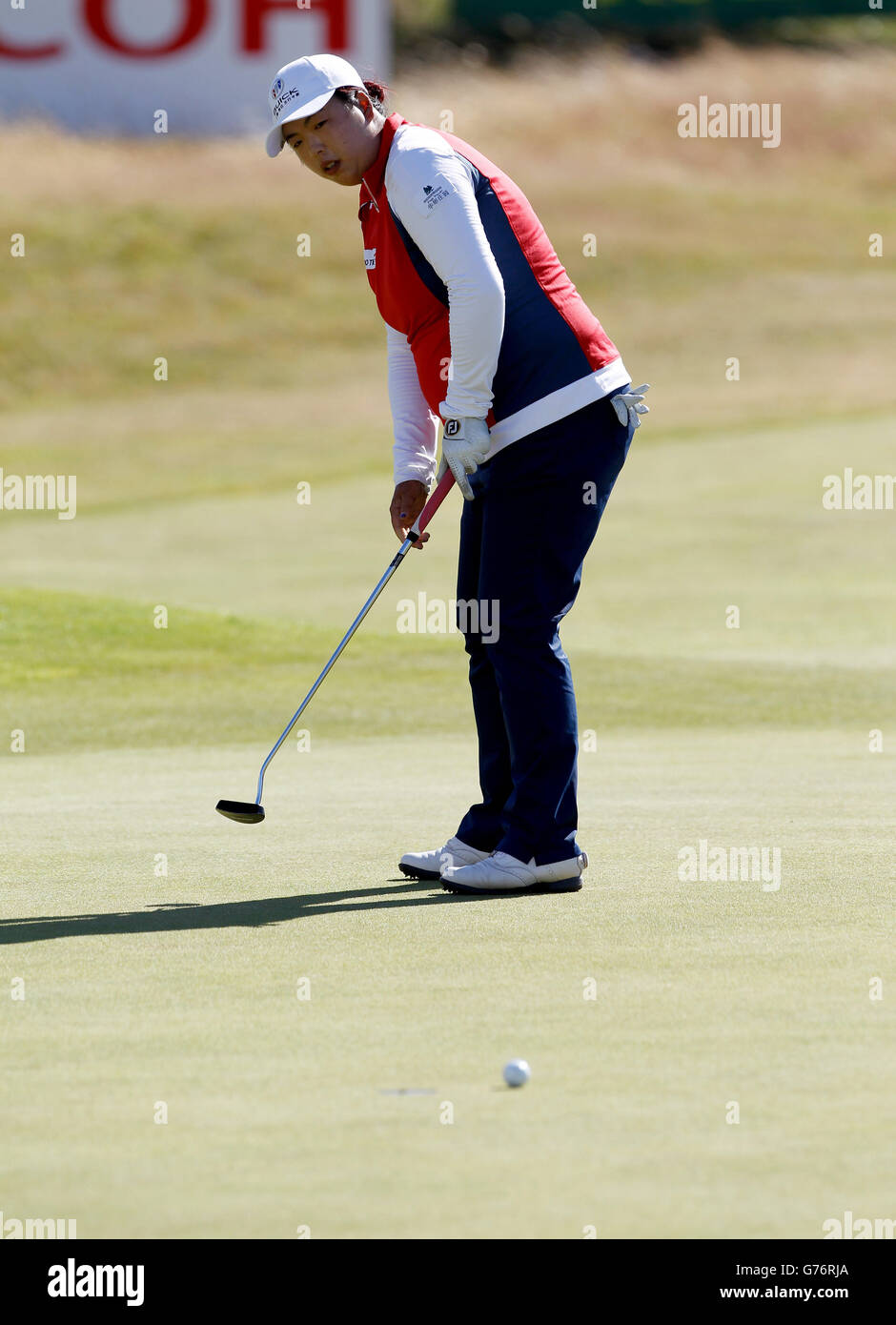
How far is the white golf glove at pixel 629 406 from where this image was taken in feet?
18.6

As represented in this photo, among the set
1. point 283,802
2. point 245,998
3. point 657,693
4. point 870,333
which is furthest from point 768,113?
point 245,998

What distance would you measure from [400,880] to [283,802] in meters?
1.64

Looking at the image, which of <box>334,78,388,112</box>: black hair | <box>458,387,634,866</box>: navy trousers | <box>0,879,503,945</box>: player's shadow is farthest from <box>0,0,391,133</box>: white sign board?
<box>0,879,503,945</box>: player's shadow

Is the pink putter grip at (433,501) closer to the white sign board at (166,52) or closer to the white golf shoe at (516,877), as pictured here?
the white golf shoe at (516,877)

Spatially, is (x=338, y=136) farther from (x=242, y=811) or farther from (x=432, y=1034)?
(x=432, y=1034)

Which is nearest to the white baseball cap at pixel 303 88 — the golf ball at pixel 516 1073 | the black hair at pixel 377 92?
the black hair at pixel 377 92

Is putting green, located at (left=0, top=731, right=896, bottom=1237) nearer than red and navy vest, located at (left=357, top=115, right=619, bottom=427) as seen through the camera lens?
Yes

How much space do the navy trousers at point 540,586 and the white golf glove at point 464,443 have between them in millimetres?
109

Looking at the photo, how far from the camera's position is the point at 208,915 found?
5301 mm

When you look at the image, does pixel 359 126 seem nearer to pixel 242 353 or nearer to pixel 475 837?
pixel 475 837

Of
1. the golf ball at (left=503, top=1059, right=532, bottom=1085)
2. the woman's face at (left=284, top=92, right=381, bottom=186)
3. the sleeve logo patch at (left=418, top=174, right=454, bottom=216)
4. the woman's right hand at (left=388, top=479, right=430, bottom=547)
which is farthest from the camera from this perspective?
the woman's right hand at (left=388, top=479, right=430, bottom=547)

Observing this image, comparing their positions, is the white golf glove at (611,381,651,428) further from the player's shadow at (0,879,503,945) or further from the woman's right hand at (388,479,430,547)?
the player's shadow at (0,879,503,945)

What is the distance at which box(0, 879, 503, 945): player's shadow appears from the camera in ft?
16.7

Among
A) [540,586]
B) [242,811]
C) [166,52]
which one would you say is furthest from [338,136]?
[166,52]
